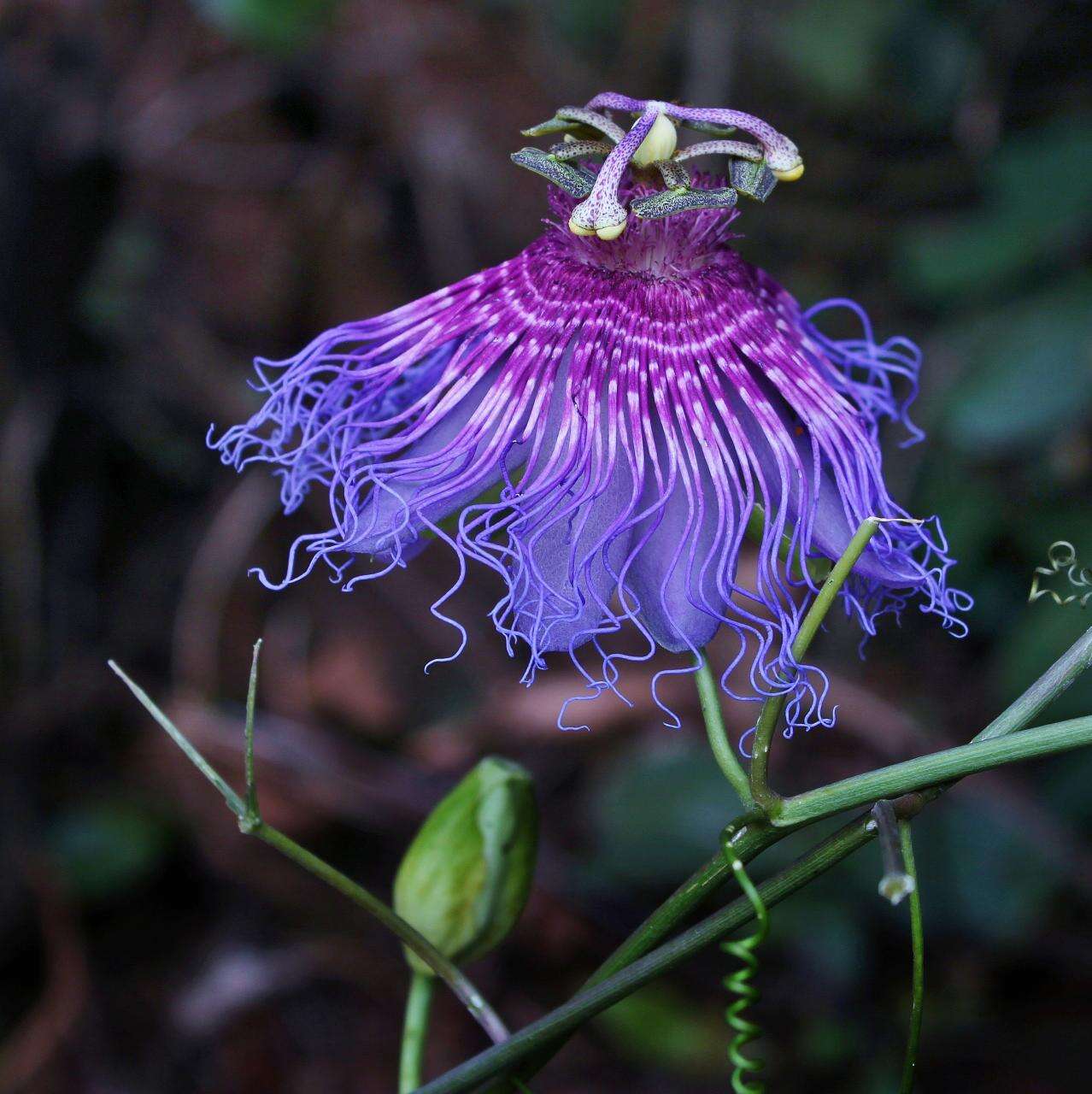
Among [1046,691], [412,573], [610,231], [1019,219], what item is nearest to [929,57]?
[1019,219]

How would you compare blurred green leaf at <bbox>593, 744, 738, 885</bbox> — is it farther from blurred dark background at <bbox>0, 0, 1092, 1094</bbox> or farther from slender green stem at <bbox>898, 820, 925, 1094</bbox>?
slender green stem at <bbox>898, 820, 925, 1094</bbox>

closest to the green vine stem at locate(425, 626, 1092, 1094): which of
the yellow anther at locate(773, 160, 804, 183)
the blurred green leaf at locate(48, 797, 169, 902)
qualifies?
the yellow anther at locate(773, 160, 804, 183)

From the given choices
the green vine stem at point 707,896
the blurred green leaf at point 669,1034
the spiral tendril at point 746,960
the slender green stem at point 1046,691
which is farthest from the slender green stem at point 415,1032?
the blurred green leaf at point 669,1034

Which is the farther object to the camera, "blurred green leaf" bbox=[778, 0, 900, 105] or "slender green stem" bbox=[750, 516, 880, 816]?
"blurred green leaf" bbox=[778, 0, 900, 105]

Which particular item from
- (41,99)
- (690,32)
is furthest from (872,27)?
(41,99)

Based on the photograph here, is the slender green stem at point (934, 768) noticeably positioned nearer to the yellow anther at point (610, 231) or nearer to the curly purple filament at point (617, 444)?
the curly purple filament at point (617, 444)

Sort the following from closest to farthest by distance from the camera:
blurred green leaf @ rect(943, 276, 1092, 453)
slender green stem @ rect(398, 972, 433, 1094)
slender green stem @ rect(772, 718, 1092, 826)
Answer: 1. slender green stem @ rect(772, 718, 1092, 826)
2. slender green stem @ rect(398, 972, 433, 1094)
3. blurred green leaf @ rect(943, 276, 1092, 453)

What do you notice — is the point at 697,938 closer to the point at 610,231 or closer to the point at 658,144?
the point at 610,231
